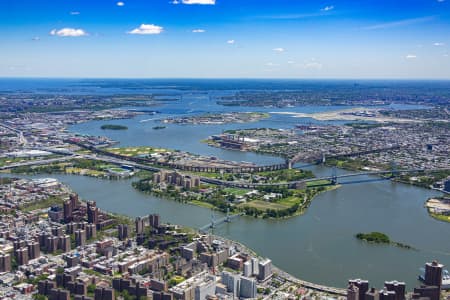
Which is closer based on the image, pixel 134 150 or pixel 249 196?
pixel 249 196

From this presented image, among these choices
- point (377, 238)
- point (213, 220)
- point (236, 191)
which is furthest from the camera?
point (236, 191)

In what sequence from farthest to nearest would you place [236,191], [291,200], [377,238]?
[236,191] < [291,200] < [377,238]

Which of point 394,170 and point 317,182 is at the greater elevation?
point 394,170

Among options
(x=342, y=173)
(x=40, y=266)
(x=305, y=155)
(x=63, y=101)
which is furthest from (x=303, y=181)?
(x=63, y=101)

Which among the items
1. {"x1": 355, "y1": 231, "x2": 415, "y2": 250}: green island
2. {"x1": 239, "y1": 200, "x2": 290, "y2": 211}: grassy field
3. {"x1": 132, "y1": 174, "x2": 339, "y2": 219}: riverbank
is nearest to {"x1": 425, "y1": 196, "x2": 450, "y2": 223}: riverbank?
{"x1": 355, "y1": 231, "x2": 415, "y2": 250}: green island

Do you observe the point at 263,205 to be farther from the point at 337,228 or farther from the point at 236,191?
the point at 337,228

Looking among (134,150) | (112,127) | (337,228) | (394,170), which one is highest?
(112,127)

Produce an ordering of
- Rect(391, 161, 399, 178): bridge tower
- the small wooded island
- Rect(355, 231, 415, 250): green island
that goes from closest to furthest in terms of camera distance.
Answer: Rect(355, 231, 415, 250): green island < Rect(391, 161, 399, 178): bridge tower < the small wooded island

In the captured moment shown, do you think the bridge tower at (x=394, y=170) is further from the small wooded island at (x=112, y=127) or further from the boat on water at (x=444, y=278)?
the small wooded island at (x=112, y=127)

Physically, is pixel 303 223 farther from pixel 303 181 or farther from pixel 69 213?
pixel 69 213

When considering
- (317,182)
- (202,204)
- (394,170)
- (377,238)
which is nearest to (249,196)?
(202,204)

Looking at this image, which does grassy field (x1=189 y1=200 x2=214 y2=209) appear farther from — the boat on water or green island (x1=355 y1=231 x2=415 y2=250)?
the boat on water

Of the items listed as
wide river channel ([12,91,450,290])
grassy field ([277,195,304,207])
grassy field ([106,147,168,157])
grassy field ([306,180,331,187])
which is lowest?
wide river channel ([12,91,450,290])
